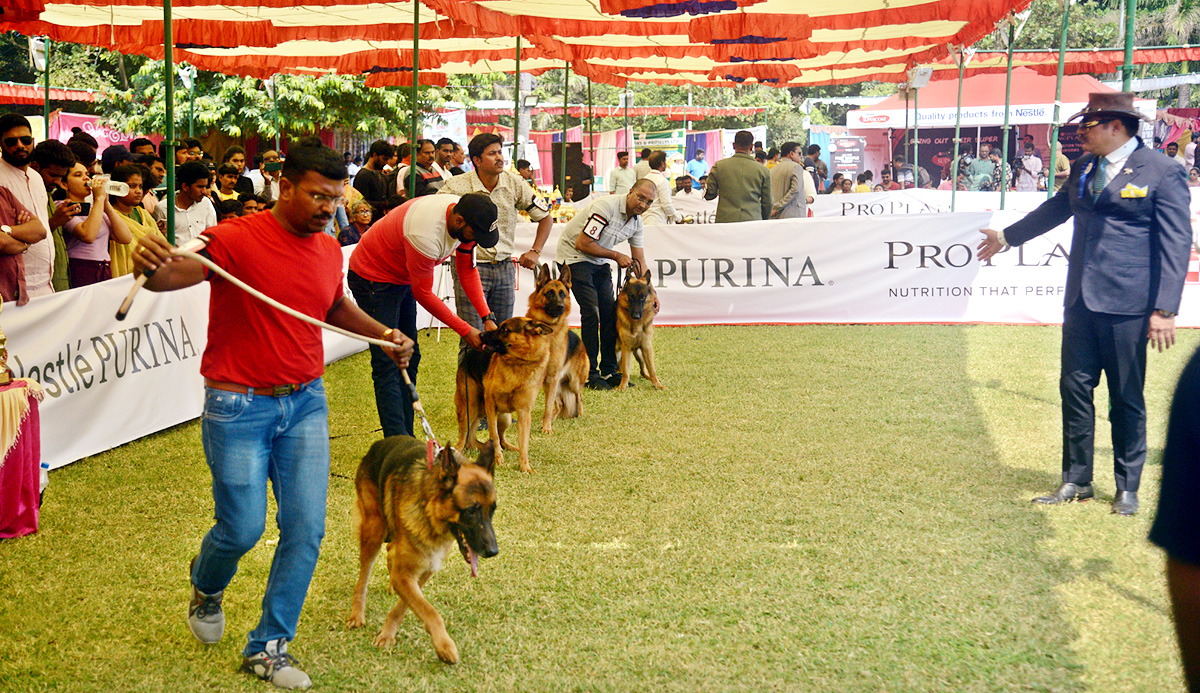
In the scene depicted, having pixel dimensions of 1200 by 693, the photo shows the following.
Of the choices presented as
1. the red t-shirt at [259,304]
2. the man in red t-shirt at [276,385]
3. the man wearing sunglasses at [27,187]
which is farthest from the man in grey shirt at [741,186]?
the red t-shirt at [259,304]

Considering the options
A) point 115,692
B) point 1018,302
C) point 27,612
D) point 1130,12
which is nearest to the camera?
point 115,692

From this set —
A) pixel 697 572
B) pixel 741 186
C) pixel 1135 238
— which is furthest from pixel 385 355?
pixel 741 186

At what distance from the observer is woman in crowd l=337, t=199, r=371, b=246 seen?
10579 mm

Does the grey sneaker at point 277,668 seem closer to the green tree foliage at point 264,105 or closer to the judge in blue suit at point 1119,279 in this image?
the judge in blue suit at point 1119,279

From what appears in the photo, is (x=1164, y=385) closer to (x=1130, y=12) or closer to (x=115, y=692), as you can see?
(x=1130, y=12)

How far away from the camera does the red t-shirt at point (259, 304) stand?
10.2ft

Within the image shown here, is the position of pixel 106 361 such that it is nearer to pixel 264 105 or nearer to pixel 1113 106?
pixel 1113 106

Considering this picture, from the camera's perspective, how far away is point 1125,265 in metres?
5.23

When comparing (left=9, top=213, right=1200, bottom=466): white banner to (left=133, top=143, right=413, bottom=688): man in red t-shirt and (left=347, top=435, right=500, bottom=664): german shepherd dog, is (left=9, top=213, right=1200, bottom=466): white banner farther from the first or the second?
(left=133, top=143, right=413, bottom=688): man in red t-shirt

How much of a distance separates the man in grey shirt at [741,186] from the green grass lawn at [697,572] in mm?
4967

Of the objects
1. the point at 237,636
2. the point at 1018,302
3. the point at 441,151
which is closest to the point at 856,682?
the point at 237,636

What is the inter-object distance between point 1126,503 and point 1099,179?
5.89ft

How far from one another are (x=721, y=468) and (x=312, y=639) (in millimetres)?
3081

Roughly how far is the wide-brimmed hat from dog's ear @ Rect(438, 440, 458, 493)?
403cm
